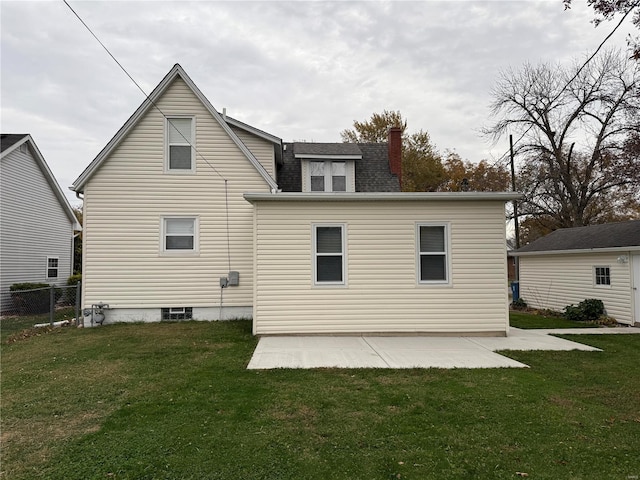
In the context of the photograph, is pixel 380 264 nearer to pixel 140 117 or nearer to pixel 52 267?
pixel 140 117

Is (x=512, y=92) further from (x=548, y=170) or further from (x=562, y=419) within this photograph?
(x=562, y=419)

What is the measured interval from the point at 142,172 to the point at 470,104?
14.6 m

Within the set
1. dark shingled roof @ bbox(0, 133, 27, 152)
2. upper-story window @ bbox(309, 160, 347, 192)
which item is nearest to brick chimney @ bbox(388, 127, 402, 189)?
upper-story window @ bbox(309, 160, 347, 192)

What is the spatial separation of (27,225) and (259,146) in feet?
36.2

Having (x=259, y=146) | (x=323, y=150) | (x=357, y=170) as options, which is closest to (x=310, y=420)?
(x=259, y=146)

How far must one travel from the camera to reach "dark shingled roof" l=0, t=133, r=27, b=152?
15.2 m

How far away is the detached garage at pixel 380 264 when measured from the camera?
9.02m

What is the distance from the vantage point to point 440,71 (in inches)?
516

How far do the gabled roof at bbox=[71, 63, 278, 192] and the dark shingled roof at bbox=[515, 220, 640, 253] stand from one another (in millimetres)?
11025

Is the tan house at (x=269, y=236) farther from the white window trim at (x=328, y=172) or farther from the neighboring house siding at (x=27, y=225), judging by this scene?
the neighboring house siding at (x=27, y=225)

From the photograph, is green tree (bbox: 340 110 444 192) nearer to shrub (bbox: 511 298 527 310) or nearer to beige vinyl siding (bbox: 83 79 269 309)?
shrub (bbox: 511 298 527 310)

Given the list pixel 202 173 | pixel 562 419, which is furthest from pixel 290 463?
pixel 202 173

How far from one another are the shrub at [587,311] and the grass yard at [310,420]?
7.08 meters

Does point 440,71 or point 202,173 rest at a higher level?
point 440,71
